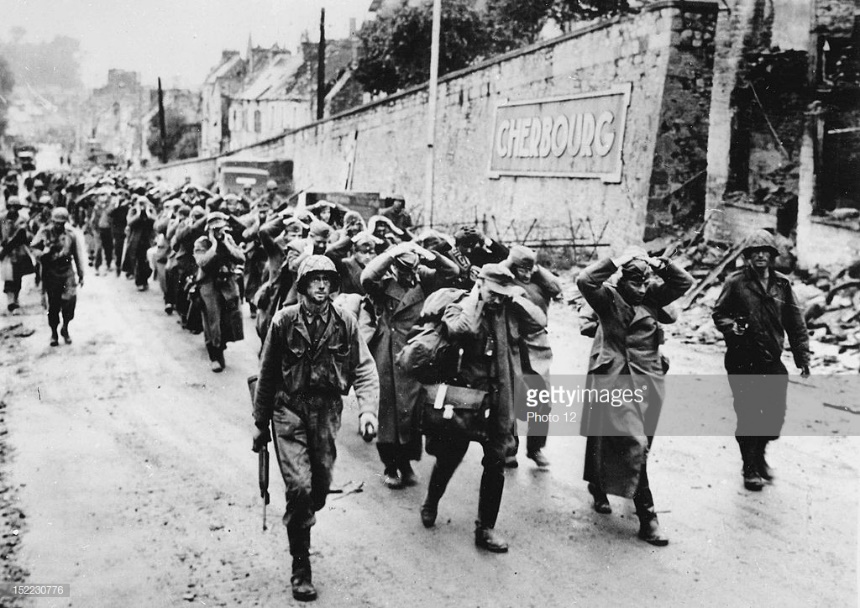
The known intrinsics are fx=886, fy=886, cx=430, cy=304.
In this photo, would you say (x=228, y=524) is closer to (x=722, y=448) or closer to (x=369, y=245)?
(x=369, y=245)

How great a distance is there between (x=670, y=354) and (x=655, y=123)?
5648mm

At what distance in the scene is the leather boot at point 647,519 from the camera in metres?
5.71

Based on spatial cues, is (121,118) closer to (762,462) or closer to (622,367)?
(762,462)

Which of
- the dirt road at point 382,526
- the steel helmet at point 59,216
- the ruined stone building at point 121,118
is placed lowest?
the dirt road at point 382,526

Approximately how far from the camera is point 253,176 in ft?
111

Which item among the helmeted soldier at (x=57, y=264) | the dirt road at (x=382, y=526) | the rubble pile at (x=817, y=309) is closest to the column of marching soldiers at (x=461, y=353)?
the dirt road at (x=382, y=526)

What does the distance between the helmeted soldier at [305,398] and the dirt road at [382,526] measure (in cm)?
52

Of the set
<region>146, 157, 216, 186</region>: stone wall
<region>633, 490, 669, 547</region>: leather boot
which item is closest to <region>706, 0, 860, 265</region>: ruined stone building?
<region>633, 490, 669, 547</region>: leather boot

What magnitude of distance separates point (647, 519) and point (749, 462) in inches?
56.5

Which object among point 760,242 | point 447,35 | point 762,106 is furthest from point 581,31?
point 447,35

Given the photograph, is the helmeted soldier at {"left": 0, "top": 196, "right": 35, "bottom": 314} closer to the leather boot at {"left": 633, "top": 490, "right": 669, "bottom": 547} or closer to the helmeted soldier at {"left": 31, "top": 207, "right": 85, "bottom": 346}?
the helmeted soldier at {"left": 31, "top": 207, "right": 85, "bottom": 346}

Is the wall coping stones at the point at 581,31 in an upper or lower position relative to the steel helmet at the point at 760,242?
upper

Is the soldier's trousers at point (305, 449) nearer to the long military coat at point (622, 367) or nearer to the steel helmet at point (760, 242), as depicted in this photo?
the long military coat at point (622, 367)

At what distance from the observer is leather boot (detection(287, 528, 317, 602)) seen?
192 inches
